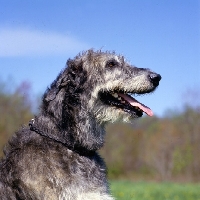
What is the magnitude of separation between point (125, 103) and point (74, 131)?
86cm

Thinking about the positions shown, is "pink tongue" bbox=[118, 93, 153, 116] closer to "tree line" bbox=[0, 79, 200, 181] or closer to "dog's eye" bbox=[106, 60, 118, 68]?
"dog's eye" bbox=[106, 60, 118, 68]

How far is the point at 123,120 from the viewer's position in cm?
614

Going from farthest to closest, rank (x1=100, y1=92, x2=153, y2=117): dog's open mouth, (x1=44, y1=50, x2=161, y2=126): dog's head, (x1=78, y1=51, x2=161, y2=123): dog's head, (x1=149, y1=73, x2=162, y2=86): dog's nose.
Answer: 1. (x1=149, y1=73, x2=162, y2=86): dog's nose
2. (x1=100, y1=92, x2=153, y2=117): dog's open mouth
3. (x1=78, y1=51, x2=161, y2=123): dog's head
4. (x1=44, y1=50, x2=161, y2=126): dog's head

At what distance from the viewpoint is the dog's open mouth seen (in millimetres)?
6079

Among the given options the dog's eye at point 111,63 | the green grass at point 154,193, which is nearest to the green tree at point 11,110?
the green grass at point 154,193

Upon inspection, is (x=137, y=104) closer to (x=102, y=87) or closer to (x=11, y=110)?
(x=102, y=87)

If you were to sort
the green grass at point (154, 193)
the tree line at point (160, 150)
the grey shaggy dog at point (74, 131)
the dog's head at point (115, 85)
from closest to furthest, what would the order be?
the grey shaggy dog at point (74, 131), the dog's head at point (115, 85), the green grass at point (154, 193), the tree line at point (160, 150)

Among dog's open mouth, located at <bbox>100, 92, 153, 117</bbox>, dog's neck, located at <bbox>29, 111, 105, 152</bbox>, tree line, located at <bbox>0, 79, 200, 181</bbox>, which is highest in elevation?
tree line, located at <bbox>0, 79, 200, 181</bbox>

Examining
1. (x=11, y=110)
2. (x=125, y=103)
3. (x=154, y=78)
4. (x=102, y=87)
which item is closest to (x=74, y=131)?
(x=102, y=87)

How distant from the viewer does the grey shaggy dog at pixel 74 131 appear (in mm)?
5301

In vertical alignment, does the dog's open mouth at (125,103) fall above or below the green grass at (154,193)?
below

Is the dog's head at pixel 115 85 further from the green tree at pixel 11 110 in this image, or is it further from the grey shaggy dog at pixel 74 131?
the green tree at pixel 11 110

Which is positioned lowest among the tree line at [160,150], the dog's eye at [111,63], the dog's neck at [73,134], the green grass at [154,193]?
the dog's neck at [73,134]

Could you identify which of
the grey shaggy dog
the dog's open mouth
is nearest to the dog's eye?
the grey shaggy dog
